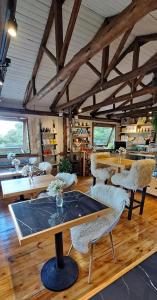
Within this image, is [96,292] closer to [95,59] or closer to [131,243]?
[131,243]

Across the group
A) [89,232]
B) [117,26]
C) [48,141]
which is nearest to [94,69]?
[117,26]

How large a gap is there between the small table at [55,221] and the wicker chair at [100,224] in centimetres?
16

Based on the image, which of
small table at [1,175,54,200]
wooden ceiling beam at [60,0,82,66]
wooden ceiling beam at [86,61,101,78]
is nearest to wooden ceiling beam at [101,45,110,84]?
wooden ceiling beam at [86,61,101,78]

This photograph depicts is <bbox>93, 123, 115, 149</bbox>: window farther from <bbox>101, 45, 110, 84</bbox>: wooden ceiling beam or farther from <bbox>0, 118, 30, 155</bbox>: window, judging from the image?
<bbox>101, 45, 110, 84</bbox>: wooden ceiling beam

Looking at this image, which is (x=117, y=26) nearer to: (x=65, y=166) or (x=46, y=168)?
(x=46, y=168)

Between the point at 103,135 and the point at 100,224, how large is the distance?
639 cm

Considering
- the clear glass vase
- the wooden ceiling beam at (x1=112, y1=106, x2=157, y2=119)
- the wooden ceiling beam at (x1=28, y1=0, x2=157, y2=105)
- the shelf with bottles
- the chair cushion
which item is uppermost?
the wooden ceiling beam at (x1=28, y1=0, x2=157, y2=105)

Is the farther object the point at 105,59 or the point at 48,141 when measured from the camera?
the point at 48,141

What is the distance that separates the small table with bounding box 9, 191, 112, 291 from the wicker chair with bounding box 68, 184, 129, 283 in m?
0.16

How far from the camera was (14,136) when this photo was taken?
217 inches

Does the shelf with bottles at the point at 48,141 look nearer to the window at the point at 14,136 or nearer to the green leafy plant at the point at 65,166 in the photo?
the window at the point at 14,136

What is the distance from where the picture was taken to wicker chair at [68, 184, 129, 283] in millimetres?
1619

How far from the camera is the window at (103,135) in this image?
761cm

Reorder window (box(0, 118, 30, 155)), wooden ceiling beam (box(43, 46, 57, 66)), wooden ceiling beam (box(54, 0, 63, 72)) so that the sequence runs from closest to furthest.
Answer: wooden ceiling beam (box(54, 0, 63, 72))
wooden ceiling beam (box(43, 46, 57, 66))
window (box(0, 118, 30, 155))
